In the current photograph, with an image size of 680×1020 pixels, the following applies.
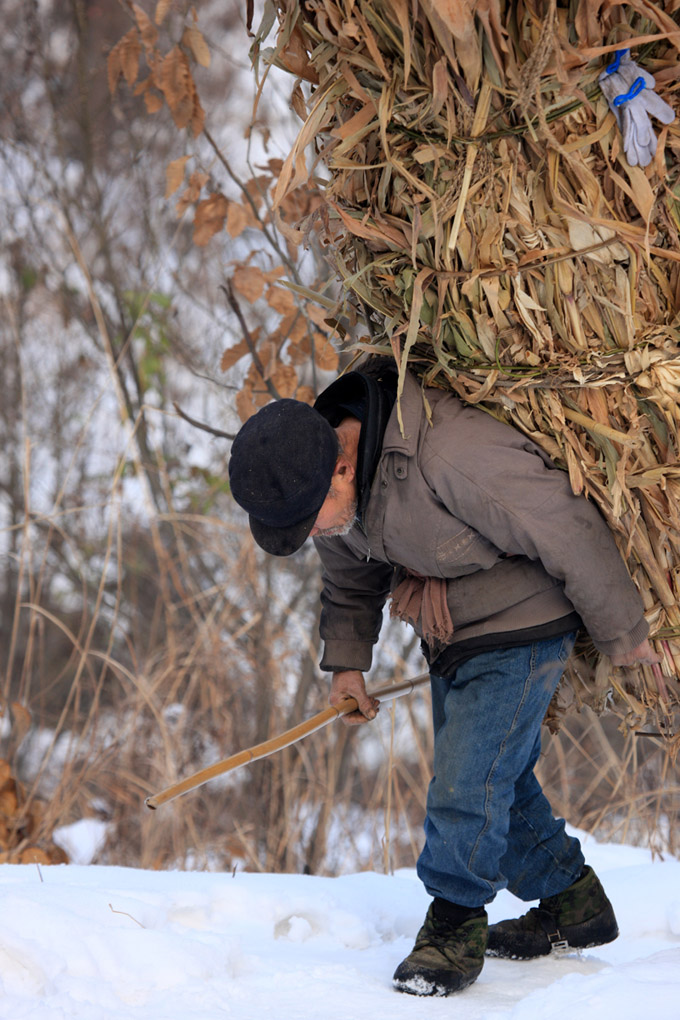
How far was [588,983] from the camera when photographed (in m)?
1.68

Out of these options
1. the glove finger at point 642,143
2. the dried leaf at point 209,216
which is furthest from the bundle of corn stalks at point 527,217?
the dried leaf at point 209,216

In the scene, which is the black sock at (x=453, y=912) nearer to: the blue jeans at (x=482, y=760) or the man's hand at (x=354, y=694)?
the blue jeans at (x=482, y=760)

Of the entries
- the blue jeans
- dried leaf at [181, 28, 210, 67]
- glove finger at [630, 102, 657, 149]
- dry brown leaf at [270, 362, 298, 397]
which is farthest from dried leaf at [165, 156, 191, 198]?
the blue jeans

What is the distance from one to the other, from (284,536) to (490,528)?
0.38 m

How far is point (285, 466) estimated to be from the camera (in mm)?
1717

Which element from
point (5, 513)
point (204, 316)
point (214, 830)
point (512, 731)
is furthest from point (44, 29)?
point (512, 731)

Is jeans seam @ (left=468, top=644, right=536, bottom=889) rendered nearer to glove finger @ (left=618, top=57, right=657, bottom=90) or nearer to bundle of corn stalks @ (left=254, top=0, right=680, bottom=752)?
bundle of corn stalks @ (left=254, top=0, right=680, bottom=752)

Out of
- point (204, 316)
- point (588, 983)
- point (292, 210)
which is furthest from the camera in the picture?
point (204, 316)

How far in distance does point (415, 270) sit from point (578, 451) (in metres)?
0.45

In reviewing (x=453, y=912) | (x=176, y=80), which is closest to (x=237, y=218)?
(x=176, y=80)

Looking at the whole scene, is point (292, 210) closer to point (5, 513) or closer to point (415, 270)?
point (415, 270)

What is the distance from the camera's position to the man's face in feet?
6.00

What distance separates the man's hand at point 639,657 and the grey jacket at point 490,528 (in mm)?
24

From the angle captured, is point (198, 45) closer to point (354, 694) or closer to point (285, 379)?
point (285, 379)
